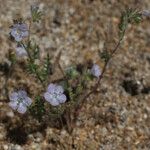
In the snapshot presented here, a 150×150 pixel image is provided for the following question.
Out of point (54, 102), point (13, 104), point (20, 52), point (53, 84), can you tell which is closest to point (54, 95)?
point (54, 102)

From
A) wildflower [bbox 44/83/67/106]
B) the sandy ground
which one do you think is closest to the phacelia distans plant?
wildflower [bbox 44/83/67/106]

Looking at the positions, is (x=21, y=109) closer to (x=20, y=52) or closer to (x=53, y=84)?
(x=53, y=84)

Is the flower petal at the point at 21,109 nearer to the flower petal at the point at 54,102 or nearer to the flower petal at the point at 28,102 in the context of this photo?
the flower petal at the point at 28,102

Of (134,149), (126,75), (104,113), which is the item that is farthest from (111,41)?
(134,149)

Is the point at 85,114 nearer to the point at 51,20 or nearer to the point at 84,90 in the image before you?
the point at 84,90

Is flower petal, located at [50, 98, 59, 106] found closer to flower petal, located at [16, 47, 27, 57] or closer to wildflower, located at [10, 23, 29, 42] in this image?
wildflower, located at [10, 23, 29, 42]

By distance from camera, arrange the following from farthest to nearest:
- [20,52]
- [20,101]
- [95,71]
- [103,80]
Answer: [103,80], [20,52], [95,71], [20,101]
